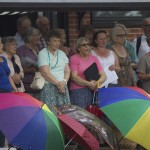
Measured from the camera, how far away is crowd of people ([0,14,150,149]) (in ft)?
38.3

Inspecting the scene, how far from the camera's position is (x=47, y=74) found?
459 inches

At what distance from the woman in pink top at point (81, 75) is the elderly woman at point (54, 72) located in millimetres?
195

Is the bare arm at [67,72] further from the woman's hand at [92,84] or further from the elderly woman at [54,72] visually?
the woman's hand at [92,84]

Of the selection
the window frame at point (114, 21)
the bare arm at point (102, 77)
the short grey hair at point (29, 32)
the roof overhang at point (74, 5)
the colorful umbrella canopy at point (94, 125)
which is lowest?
the colorful umbrella canopy at point (94, 125)

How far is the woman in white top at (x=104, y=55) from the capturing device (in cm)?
1234

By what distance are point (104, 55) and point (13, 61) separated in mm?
1583

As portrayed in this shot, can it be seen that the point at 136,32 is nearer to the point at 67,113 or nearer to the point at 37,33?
the point at 37,33

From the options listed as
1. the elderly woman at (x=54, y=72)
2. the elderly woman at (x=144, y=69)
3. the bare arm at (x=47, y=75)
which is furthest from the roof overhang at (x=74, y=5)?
the elderly woman at (x=144, y=69)

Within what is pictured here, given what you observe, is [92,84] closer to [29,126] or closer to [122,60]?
[122,60]

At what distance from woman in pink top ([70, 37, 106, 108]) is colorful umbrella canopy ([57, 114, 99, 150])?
5.81ft

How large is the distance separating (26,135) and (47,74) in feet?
7.99

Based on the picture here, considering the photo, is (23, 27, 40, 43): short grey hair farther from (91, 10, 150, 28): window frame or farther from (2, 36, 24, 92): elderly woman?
(91, 10, 150, 28): window frame

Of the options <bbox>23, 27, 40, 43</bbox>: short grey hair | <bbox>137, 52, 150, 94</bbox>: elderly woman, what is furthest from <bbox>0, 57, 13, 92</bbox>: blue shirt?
<bbox>137, 52, 150, 94</bbox>: elderly woman

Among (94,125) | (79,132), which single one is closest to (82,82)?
(94,125)
